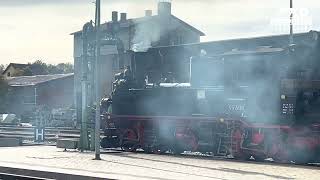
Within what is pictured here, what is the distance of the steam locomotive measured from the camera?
43.8ft

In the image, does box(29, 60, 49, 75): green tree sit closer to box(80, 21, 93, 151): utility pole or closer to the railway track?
the railway track

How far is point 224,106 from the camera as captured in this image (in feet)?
48.7

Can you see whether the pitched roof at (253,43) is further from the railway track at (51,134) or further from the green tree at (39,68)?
the green tree at (39,68)

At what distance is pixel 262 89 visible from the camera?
13953 mm

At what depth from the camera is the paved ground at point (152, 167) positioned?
10.6 m

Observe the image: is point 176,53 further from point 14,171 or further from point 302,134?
point 14,171

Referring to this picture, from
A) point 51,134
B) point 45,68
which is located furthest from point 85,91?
point 45,68

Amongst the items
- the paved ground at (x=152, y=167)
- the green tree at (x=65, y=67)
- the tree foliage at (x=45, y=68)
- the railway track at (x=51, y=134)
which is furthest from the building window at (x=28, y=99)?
the green tree at (x=65, y=67)

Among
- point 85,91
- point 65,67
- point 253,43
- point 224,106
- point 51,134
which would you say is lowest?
point 51,134

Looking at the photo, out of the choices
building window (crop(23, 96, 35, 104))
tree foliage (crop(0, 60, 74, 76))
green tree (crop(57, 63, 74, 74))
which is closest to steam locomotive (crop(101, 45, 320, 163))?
building window (crop(23, 96, 35, 104))

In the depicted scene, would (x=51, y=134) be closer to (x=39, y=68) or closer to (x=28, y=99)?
(x=28, y=99)

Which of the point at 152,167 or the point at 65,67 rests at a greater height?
the point at 65,67

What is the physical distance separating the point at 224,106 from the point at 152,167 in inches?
144

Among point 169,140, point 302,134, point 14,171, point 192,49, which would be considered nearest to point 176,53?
point 192,49
